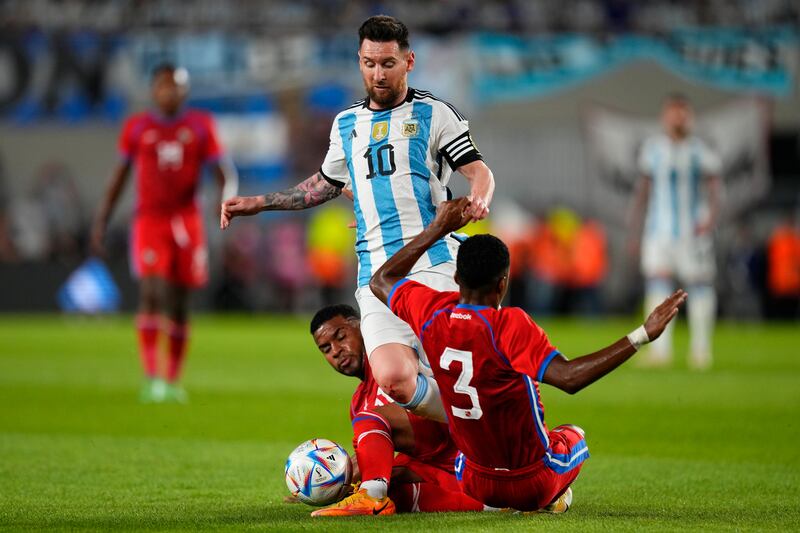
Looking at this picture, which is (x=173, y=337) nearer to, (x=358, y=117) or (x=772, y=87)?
(x=358, y=117)

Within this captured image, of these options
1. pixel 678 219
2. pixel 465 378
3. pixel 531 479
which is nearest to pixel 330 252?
pixel 678 219

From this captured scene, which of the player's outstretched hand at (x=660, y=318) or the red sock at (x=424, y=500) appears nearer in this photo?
the player's outstretched hand at (x=660, y=318)

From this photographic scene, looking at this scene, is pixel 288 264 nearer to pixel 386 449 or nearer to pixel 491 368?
pixel 386 449

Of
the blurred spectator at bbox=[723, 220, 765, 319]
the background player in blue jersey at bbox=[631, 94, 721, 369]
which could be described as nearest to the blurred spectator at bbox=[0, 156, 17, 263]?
the blurred spectator at bbox=[723, 220, 765, 319]

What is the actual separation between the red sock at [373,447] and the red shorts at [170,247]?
5.50m

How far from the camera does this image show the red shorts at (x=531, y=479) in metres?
5.67

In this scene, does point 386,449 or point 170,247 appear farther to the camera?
point 170,247

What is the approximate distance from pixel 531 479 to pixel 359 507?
0.76 meters

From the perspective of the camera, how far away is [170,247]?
11312 millimetres

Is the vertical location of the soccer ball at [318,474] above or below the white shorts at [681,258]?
above

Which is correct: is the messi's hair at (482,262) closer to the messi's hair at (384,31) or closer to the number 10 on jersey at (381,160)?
the number 10 on jersey at (381,160)

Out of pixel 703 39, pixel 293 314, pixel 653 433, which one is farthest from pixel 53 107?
pixel 653 433

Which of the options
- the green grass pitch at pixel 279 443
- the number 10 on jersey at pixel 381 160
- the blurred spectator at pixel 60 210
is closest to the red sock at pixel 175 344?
the green grass pitch at pixel 279 443

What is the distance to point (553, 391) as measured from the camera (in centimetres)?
1216
